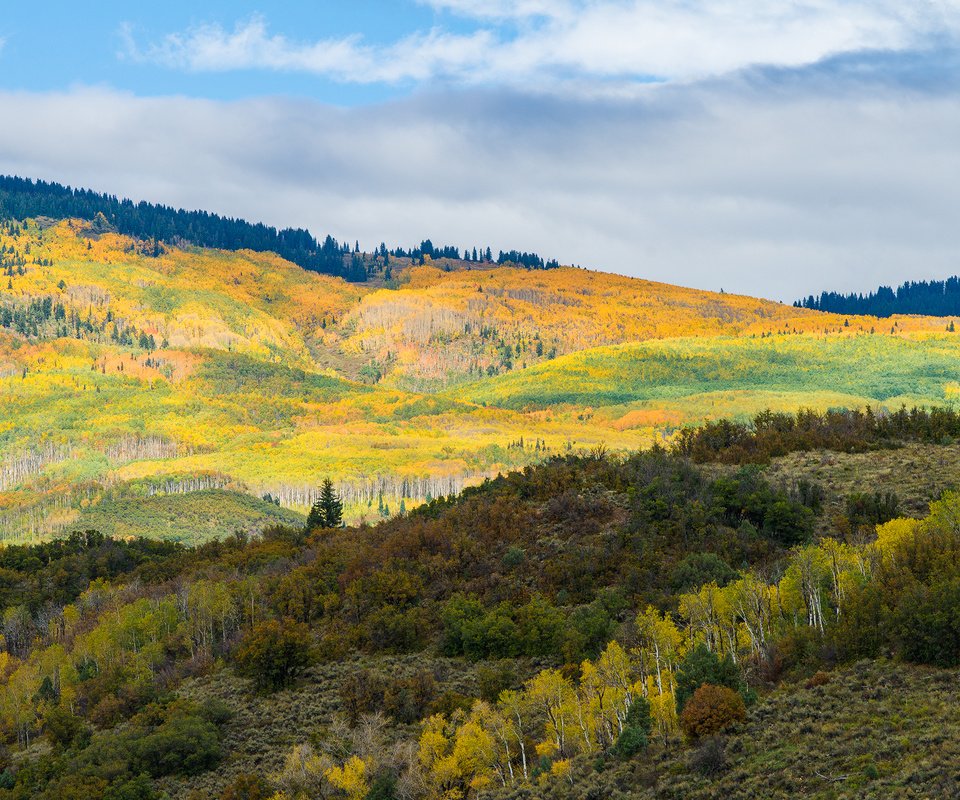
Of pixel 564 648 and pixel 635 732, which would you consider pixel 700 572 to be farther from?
pixel 635 732

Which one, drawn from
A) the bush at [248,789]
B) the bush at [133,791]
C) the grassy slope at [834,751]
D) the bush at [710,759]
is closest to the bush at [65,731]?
the bush at [133,791]

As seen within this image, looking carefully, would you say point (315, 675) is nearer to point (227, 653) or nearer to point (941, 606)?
point (227, 653)

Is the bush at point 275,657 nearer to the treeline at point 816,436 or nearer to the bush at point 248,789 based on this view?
the bush at point 248,789

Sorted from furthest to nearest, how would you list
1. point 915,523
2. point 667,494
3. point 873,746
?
point 667,494 → point 915,523 → point 873,746

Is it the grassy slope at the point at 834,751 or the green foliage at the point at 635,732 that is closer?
the grassy slope at the point at 834,751

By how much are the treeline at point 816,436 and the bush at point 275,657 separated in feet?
138

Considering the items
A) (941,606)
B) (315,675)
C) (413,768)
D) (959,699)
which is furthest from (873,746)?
(315,675)

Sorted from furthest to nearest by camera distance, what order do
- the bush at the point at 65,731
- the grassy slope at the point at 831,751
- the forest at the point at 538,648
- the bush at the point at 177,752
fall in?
the bush at the point at 65,731 < the bush at the point at 177,752 < the forest at the point at 538,648 < the grassy slope at the point at 831,751

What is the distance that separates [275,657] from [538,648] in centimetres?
1856

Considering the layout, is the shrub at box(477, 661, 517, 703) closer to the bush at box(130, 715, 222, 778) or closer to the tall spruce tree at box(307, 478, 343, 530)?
the bush at box(130, 715, 222, 778)

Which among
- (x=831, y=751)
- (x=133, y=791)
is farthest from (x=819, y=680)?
(x=133, y=791)

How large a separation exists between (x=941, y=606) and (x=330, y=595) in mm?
50634

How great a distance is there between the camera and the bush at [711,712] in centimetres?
5716

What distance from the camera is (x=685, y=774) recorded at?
54.3 metres
